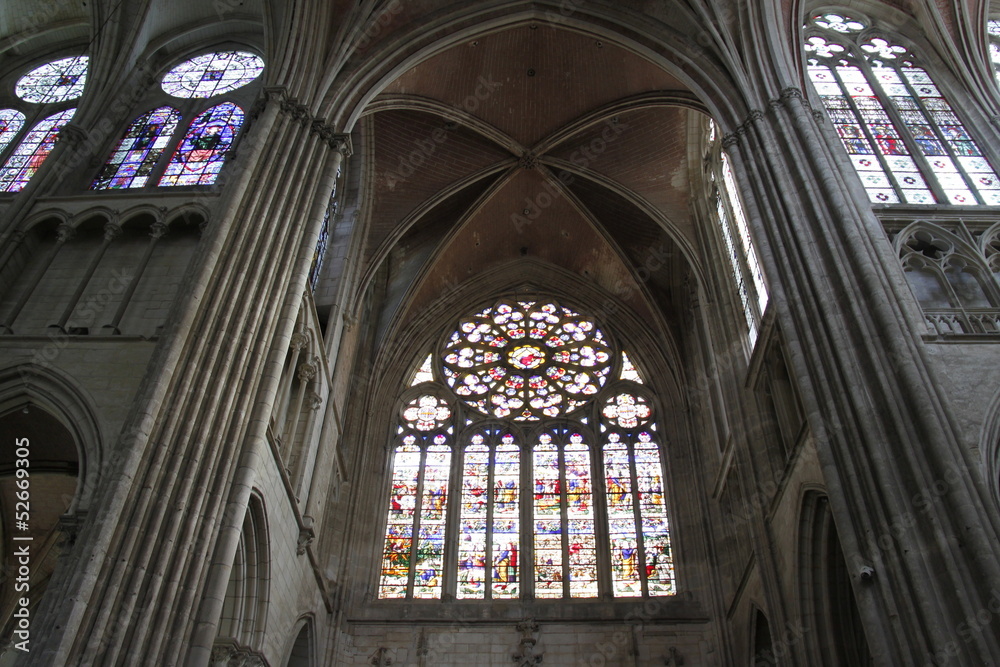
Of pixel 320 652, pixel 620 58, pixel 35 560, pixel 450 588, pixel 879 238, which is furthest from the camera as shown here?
pixel 620 58

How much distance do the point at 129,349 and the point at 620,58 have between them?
1102 cm

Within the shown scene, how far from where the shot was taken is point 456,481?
1819 centimetres

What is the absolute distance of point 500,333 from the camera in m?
21.7

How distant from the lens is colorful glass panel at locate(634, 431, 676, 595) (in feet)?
54.2

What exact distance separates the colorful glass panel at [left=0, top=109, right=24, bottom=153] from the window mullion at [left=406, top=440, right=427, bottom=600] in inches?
374

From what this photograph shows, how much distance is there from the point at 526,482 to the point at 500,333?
4603mm

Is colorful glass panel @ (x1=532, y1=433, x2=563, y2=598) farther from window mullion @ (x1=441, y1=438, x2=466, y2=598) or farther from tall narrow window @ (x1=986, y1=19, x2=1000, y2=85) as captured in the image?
tall narrow window @ (x1=986, y1=19, x2=1000, y2=85)

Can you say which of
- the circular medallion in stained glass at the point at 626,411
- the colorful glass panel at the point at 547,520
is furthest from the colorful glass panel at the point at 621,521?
the colorful glass panel at the point at 547,520

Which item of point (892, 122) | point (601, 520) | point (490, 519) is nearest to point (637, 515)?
point (601, 520)

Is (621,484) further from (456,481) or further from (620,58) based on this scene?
(620,58)

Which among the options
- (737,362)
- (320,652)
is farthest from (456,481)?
(737,362)

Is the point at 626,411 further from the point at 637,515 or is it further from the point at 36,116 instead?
the point at 36,116

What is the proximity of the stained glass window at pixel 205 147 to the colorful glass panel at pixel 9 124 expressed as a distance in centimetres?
312

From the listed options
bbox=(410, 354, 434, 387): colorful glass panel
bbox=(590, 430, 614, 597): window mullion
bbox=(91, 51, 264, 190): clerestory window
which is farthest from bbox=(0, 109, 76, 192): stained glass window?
bbox=(590, 430, 614, 597): window mullion
